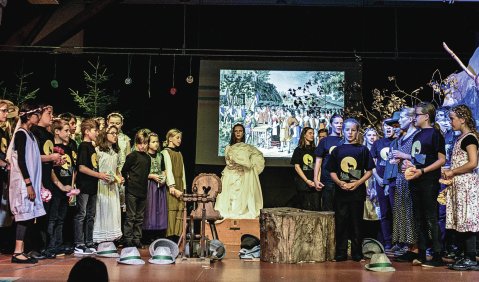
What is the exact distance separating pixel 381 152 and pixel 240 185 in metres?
2.31

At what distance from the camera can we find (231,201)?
8914 mm

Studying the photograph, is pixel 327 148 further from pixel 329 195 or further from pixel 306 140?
pixel 306 140

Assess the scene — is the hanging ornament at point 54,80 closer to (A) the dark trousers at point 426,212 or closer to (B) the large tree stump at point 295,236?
(B) the large tree stump at point 295,236

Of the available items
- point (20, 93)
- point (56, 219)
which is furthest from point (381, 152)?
point (20, 93)

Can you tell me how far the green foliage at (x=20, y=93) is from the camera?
10.5 meters

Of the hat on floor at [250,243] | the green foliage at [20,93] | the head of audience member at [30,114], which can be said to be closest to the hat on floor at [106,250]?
the hat on floor at [250,243]

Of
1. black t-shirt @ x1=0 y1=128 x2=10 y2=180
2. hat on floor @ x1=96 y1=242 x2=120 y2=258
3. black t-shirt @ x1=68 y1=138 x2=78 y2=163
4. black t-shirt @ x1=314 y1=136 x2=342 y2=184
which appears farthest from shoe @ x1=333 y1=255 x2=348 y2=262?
black t-shirt @ x1=0 y1=128 x2=10 y2=180

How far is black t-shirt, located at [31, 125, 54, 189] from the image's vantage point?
6.19 meters

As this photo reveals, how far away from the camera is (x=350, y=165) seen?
21.1ft

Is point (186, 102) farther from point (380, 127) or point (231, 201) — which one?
point (380, 127)

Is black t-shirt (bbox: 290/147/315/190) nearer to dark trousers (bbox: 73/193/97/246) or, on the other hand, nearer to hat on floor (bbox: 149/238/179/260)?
hat on floor (bbox: 149/238/179/260)

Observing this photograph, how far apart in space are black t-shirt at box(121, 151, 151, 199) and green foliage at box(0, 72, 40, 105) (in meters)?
3.55

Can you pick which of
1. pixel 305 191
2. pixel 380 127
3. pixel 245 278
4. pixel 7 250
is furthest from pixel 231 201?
pixel 245 278

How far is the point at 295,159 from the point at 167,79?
14.0 ft
